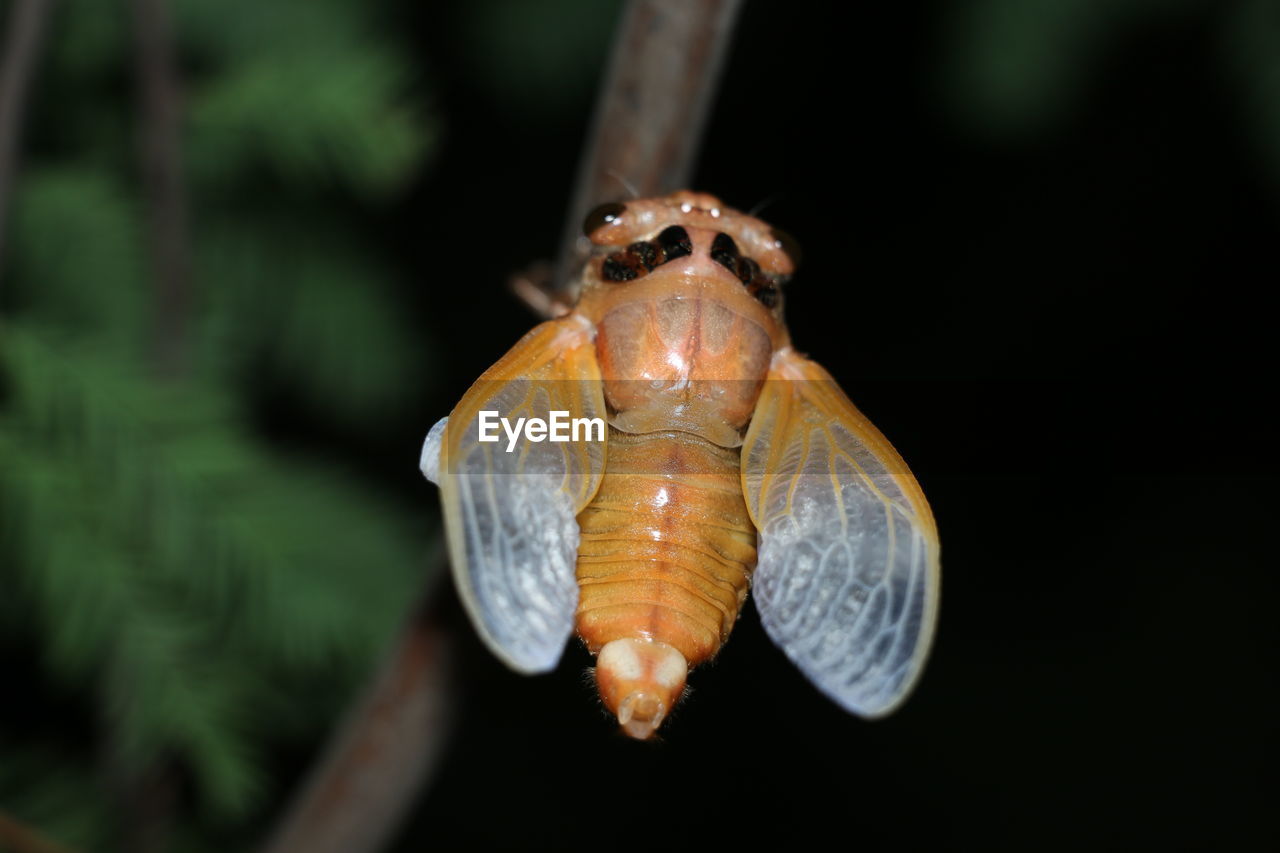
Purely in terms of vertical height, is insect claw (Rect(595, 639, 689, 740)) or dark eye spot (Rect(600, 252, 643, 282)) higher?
dark eye spot (Rect(600, 252, 643, 282))

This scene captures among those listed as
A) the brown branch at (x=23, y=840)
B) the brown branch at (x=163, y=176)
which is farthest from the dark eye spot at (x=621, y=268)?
the brown branch at (x=23, y=840)

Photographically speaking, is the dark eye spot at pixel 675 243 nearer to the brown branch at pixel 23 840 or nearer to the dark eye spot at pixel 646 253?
the dark eye spot at pixel 646 253

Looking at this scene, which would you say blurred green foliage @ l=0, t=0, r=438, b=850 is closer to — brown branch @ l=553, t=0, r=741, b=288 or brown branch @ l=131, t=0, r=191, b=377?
brown branch @ l=131, t=0, r=191, b=377

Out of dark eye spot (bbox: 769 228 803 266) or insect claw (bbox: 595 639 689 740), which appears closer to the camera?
insect claw (bbox: 595 639 689 740)

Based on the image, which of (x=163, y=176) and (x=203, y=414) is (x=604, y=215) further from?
(x=163, y=176)

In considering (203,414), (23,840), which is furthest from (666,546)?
(23,840)

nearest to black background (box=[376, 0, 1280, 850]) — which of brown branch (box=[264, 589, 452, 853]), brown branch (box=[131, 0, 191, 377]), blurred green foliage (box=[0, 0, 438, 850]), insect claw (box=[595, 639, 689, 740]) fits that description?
blurred green foliage (box=[0, 0, 438, 850])

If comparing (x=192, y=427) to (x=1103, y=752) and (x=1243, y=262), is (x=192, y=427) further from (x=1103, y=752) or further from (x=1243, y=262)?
(x=1103, y=752)
